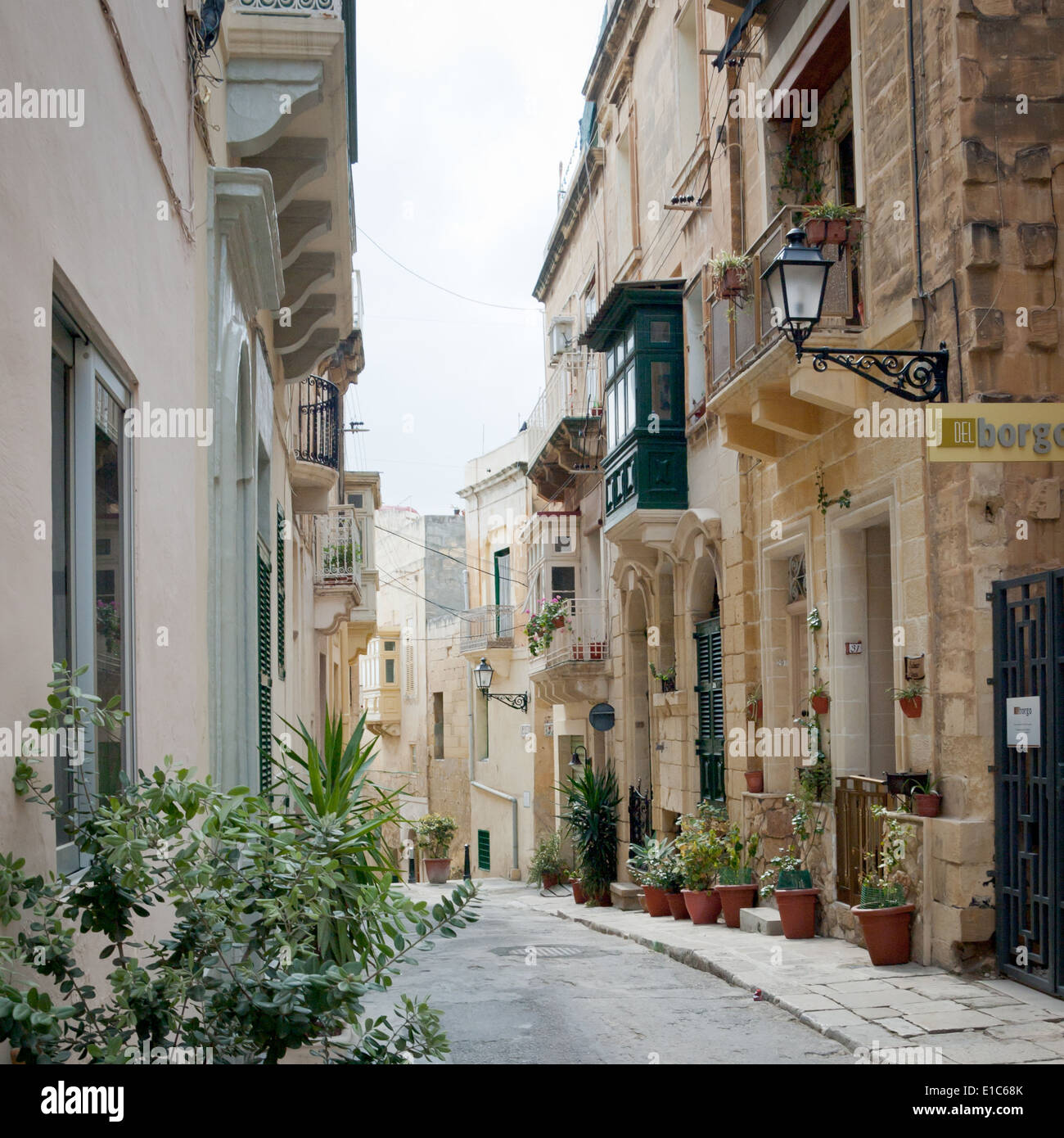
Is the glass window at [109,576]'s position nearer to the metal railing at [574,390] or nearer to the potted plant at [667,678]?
the potted plant at [667,678]

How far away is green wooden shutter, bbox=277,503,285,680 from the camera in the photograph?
443 inches

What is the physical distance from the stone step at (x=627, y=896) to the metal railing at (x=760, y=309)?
7.39 meters

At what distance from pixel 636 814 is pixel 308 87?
13365 millimetres

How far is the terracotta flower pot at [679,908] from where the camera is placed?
46.0 feet

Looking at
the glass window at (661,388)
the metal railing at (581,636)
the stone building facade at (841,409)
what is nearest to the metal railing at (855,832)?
the stone building facade at (841,409)

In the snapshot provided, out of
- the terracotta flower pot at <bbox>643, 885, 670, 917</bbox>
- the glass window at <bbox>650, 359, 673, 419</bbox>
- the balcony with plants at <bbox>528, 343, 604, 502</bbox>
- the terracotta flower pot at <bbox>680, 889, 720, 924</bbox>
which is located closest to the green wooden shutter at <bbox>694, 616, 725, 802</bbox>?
the terracotta flower pot at <bbox>643, 885, 670, 917</bbox>

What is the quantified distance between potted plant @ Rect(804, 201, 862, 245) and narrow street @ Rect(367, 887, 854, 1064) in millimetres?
5520

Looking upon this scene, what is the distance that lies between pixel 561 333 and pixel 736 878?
16.2m

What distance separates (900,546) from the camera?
924 cm

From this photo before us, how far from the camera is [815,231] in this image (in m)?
9.76

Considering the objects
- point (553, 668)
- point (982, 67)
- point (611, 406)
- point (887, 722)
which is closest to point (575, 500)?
point (553, 668)

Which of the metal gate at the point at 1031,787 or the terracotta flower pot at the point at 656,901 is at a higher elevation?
A: the metal gate at the point at 1031,787

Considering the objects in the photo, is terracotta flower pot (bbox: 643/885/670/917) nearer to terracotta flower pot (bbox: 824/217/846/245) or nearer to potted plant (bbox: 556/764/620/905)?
potted plant (bbox: 556/764/620/905)

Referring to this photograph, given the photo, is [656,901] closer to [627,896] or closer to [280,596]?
[627,896]
